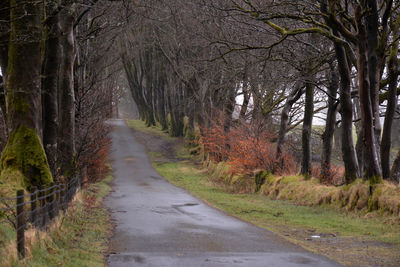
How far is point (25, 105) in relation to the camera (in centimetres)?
1137

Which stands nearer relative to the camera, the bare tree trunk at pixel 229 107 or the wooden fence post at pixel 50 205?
the wooden fence post at pixel 50 205

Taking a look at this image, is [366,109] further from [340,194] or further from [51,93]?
[51,93]

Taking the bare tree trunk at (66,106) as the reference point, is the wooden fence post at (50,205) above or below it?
below

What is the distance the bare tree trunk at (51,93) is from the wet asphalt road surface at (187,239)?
112 inches

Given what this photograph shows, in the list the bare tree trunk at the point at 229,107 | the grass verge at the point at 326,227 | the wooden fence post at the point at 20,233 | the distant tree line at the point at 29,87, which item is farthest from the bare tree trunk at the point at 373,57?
the bare tree trunk at the point at 229,107

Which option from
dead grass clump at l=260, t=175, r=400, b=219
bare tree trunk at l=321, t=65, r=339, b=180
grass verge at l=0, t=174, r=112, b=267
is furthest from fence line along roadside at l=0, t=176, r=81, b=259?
bare tree trunk at l=321, t=65, r=339, b=180

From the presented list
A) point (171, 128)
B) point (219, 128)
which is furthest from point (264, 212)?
point (171, 128)

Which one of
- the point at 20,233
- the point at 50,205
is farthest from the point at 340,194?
the point at 20,233

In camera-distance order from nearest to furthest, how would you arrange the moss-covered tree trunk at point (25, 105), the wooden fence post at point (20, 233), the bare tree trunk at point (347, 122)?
the wooden fence post at point (20, 233)
the moss-covered tree trunk at point (25, 105)
the bare tree trunk at point (347, 122)

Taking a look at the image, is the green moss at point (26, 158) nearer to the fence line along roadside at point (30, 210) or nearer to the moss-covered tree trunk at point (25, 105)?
the moss-covered tree trunk at point (25, 105)

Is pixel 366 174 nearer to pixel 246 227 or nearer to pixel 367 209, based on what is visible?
pixel 367 209

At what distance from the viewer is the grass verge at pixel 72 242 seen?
25.3 feet

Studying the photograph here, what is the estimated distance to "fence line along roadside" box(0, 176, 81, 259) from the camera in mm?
7238

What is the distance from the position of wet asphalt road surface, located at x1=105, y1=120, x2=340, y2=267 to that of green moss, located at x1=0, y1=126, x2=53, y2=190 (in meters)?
2.21
